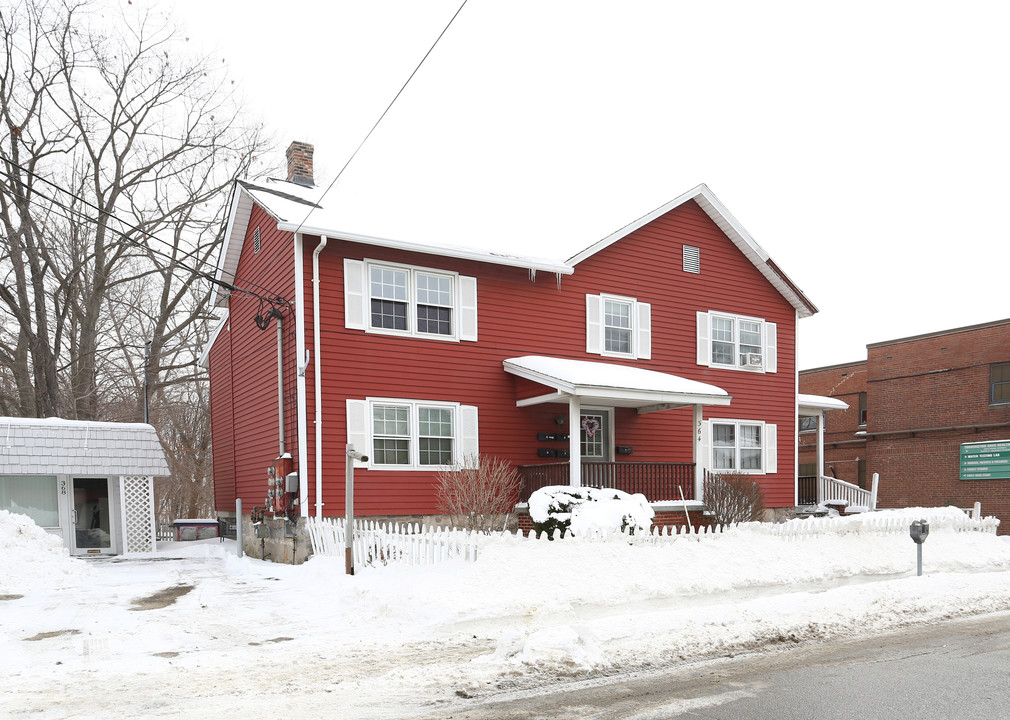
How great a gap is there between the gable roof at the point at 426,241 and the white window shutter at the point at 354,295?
0.57 meters

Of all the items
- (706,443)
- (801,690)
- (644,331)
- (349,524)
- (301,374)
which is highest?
(644,331)

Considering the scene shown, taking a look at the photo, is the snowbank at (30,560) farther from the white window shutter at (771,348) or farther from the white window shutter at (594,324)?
the white window shutter at (771,348)

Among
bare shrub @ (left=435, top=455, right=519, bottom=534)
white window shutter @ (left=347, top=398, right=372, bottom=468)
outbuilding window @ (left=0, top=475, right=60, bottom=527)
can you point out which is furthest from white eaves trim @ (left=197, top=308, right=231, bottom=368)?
bare shrub @ (left=435, top=455, right=519, bottom=534)

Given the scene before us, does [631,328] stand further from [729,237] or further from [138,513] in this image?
[138,513]

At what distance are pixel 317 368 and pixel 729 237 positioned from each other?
1181cm

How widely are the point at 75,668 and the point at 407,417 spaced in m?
9.51

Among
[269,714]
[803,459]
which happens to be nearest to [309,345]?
[269,714]

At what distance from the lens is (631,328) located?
1972 cm

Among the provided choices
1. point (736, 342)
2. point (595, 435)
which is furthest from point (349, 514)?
point (736, 342)

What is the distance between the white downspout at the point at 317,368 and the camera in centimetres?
1522

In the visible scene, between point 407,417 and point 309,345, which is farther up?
point 309,345

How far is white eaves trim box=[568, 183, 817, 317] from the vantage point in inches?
754

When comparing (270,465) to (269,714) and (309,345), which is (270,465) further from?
(269,714)

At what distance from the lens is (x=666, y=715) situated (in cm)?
587
